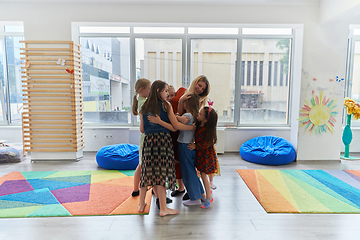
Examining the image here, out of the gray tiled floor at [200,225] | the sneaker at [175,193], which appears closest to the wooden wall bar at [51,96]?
the gray tiled floor at [200,225]

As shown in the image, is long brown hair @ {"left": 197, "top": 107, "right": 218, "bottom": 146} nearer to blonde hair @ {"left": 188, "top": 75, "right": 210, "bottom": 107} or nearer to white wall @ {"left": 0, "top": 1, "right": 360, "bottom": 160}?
blonde hair @ {"left": 188, "top": 75, "right": 210, "bottom": 107}

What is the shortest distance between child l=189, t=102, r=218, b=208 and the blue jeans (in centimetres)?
7

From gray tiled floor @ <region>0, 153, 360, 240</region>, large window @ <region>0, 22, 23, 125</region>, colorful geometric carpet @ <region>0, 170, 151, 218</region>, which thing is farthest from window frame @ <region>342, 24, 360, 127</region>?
large window @ <region>0, 22, 23, 125</region>

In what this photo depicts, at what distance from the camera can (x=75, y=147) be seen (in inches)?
176

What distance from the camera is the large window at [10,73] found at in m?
5.51

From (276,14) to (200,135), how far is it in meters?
3.25

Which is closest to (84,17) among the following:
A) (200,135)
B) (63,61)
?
(63,61)

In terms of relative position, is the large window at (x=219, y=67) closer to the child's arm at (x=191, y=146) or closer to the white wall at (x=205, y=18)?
the white wall at (x=205, y=18)

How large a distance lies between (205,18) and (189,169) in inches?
122

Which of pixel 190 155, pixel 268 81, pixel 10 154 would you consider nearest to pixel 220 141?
pixel 268 81

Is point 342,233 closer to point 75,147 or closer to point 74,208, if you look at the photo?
point 74,208

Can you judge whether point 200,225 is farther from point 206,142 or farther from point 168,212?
point 206,142

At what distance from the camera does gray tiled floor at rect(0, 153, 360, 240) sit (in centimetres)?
215

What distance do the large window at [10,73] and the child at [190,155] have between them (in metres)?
4.93
